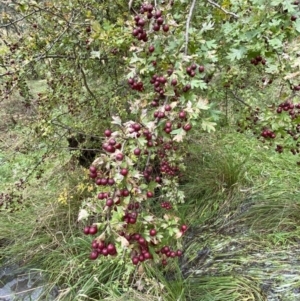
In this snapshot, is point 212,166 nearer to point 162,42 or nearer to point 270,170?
point 270,170

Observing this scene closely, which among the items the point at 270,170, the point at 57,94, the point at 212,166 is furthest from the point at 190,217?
the point at 57,94

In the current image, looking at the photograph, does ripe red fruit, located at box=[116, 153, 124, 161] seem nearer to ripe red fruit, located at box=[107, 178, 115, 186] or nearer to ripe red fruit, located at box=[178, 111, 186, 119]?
ripe red fruit, located at box=[107, 178, 115, 186]

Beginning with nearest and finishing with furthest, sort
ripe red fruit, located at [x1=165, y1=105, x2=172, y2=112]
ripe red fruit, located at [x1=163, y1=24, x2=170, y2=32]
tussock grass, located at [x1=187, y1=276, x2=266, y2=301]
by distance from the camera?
ripe red fruit, located at [x1=165, y1=105, x2=172, y2=112] → ripe red fruit, located at [x1=163, y1=24, x2=170, y2=32] → tussock grass, located at [x1=187, y1=276, x2=266, y2=301]

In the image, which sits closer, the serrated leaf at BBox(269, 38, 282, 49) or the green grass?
the serrated leaf at BBox(269, 38, 282, 49)

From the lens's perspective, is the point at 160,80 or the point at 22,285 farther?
the point at 22,285

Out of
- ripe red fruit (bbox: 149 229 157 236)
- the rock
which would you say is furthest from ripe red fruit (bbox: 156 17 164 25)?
the rock

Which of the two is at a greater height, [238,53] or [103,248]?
[238,53]

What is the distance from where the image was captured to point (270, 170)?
343cm

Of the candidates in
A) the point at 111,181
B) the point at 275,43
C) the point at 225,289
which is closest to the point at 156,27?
the point at 275,43

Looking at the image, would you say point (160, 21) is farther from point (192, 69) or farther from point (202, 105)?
point (202, 105)

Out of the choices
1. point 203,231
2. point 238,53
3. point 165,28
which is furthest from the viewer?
point 203,231

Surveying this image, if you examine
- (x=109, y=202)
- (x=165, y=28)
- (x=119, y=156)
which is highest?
(x=165, y=28)

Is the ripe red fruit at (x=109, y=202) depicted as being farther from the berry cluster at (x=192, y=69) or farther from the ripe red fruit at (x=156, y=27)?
the ripe red fruit at (x=156, y=27)

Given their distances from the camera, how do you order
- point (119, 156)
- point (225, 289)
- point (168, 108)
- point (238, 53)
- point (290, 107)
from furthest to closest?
point (225, 289), point (238, 53), point (290, 107), point (168, 108), point (119, 156)
